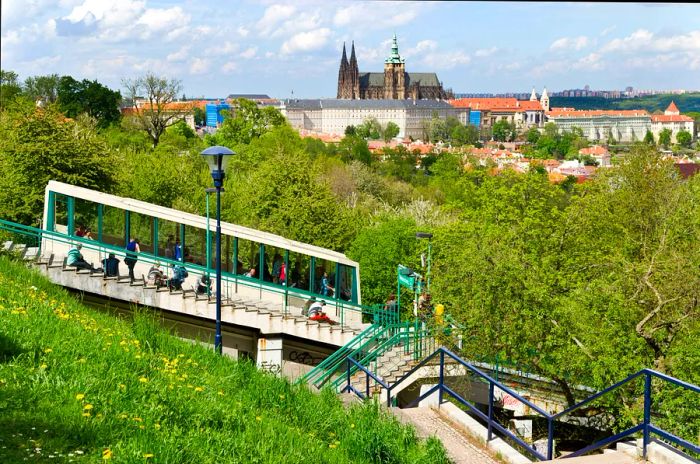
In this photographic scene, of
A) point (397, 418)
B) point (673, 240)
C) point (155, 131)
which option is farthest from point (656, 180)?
point (155, 131)

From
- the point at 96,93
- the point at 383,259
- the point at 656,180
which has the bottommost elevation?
the point at 383,259

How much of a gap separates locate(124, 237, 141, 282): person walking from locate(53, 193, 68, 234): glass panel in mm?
1566

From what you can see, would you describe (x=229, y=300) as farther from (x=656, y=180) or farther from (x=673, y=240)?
(x=656, y=180)

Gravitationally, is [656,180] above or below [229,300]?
above

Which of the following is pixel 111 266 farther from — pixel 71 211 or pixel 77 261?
pixel 71 211

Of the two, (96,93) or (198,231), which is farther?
(96,93)

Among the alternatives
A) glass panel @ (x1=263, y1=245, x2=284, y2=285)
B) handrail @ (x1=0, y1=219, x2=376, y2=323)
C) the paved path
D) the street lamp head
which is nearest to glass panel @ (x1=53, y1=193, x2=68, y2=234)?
handrail @ (x1=0, y1=219, x2=376, y2=323)

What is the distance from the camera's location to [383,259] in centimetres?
2641

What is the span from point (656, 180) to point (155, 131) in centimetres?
4430

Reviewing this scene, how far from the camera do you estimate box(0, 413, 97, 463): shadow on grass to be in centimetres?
661

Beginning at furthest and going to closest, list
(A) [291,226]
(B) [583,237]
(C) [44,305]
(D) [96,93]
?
(D) [96,93]
(A) [291,226]
(B) [583,237]
(C) [44,305]

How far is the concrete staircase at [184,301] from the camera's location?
1767cm

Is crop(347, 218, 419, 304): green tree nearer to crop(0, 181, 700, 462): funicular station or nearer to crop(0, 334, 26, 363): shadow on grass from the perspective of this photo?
crop(0, 181, 700, 462): funicular station

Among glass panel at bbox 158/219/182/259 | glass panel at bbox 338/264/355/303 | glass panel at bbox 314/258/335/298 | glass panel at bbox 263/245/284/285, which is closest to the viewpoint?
glass panel at bbox 158/219/182/259
